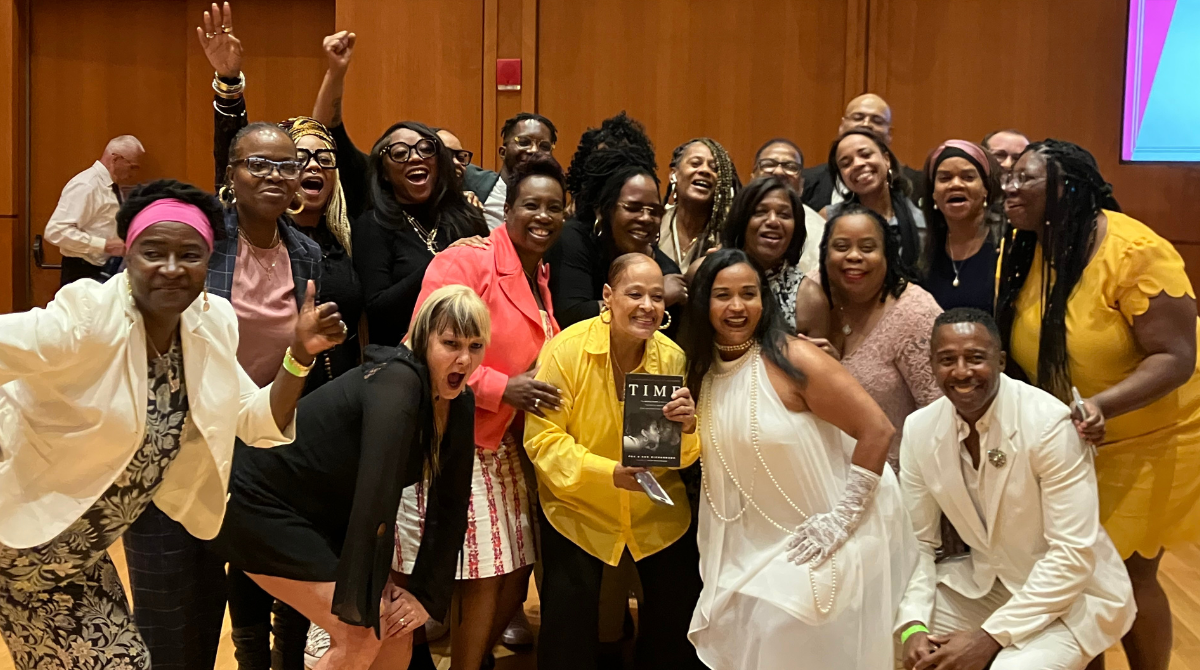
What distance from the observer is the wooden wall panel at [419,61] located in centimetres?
737

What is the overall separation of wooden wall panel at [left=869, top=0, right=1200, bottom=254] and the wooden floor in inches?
116

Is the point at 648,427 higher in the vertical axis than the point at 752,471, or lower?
higher

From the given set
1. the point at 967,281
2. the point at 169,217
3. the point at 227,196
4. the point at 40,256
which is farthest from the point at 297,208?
the point at 40,256

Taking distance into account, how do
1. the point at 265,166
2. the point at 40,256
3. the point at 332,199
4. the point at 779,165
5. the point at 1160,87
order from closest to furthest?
the point at 265,166, the point at 332,199, the point at 779,165, the point at 1160,87, the point at 40,256

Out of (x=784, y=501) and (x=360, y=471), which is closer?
(x=360, y=471)

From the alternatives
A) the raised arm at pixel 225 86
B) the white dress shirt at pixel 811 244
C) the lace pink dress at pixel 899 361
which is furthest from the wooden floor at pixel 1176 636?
the raised arm at pixel 225 86

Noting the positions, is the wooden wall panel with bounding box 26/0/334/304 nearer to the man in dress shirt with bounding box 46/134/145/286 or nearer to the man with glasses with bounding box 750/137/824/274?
the man in dress shirt with bounding box 46/134/145/286

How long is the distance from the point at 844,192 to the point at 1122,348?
168 centimetres

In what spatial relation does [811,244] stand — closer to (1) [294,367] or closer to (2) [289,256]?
(2) [289,256]

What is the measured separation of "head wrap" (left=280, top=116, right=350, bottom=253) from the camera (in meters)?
3.91

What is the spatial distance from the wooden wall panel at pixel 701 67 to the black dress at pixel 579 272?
3.66m

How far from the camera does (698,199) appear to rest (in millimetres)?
4133

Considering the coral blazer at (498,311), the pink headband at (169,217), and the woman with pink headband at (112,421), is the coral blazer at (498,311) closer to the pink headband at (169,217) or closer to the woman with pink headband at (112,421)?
the woman with pink headband at (112,421)

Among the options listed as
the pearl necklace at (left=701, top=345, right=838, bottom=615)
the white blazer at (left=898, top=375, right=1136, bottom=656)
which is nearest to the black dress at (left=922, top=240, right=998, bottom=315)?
the white blazer at (left=898, top=375, right=1136, bottom=656)
